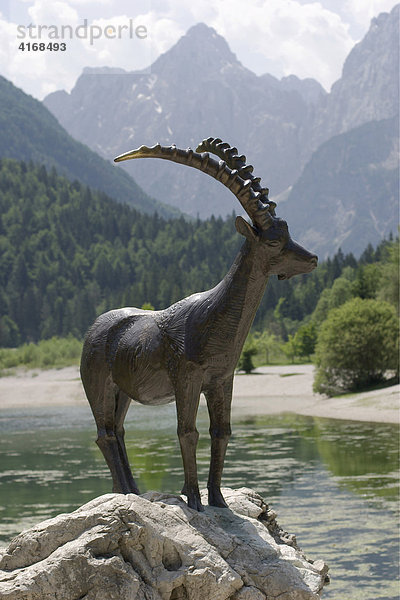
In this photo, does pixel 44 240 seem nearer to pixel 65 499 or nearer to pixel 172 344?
pixel 65 499

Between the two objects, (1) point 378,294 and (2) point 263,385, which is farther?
(1) point 378,294

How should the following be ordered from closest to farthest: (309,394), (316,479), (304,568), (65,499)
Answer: (304,568) < (65,499) < (316,479) < (309,394)

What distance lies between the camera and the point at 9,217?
571ft

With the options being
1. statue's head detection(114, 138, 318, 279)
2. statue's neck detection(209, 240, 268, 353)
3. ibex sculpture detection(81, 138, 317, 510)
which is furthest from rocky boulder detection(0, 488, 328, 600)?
statue's head detection(114, 138, 318, 279)

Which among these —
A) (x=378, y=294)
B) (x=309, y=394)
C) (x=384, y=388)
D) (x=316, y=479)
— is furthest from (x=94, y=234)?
(x=316, y=479)

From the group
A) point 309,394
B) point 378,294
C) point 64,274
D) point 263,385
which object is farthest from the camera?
point 64,274

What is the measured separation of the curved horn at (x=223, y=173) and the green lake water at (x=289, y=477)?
7.07 m

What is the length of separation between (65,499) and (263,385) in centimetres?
4418

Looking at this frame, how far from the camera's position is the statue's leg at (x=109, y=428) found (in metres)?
8.52

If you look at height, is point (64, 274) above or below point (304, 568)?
above

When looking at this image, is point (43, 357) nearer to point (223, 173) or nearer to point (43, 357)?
point (43, 357)

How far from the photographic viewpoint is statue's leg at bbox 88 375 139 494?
8516mm

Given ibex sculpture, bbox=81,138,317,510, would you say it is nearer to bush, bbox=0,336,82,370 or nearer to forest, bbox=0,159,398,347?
bush, bbox=0,336,82,370

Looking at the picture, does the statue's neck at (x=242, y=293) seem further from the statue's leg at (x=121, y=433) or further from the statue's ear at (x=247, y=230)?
the statue's leg at (x=121, y=433)
